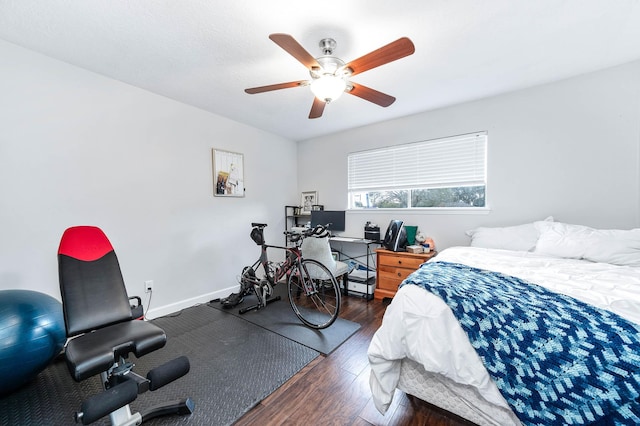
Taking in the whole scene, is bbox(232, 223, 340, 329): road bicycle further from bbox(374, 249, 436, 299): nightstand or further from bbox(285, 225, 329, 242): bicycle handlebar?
bbox(374, 249, 436, 299): nightstand

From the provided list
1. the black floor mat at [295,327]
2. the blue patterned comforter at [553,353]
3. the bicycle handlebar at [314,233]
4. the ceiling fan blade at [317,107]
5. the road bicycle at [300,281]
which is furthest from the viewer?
the bicycle handlebar at [314,233]

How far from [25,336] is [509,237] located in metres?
3.84

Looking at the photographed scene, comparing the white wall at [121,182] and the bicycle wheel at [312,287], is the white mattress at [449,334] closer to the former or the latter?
the bicycle wheel at [312,287]

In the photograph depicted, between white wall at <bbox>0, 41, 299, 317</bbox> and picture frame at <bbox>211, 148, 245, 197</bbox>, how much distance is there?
79 millimetres

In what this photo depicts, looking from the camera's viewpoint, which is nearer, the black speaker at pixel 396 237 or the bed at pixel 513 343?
the bed at pixel 513 343

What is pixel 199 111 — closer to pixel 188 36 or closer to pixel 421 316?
pixel 188 36

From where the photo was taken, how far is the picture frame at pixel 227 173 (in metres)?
3.23

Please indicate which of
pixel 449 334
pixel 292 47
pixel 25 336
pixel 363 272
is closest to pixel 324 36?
pixel 292 47

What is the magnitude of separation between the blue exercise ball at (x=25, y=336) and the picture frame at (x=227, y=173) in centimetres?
193

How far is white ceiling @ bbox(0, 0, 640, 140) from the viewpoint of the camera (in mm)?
1515

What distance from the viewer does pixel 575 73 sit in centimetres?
231

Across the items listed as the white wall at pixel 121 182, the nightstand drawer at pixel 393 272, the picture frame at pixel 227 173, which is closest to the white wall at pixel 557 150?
the nightstand drawer at pixel 393 272

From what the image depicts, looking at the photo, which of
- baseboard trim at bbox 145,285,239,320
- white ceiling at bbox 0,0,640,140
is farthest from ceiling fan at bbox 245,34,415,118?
baseboard trim at bbox 145,285,239,320

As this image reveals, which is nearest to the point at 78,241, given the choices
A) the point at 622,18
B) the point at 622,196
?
the point at 622,18
